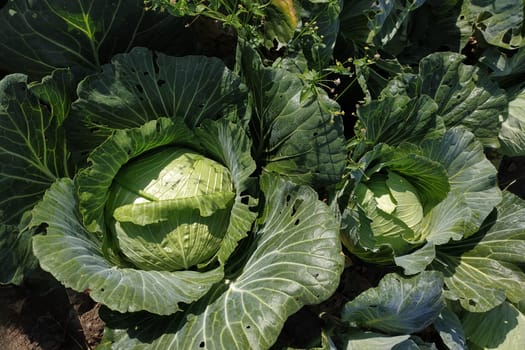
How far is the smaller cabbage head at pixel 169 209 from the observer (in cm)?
224

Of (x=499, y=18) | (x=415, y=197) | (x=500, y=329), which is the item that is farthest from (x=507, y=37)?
(x=500, y=329)

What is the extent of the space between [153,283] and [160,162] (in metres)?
0.58

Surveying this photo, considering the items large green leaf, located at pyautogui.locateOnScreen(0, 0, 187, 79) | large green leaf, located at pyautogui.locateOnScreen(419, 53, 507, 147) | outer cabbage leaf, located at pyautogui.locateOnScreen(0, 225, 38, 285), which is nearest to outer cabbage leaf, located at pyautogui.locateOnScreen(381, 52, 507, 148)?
large green leaf, located at pyautogui.locateOnScreen(419, 53, 507, 147)

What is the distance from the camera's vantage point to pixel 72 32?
254 cm

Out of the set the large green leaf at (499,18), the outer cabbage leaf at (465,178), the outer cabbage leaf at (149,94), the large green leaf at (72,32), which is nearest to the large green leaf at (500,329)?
the outer cabbage leaf at (465,178)

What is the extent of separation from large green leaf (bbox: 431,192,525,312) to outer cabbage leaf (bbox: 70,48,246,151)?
60.0 inches

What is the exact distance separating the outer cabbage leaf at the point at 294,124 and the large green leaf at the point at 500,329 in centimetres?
142

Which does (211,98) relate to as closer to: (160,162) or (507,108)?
(160,162)

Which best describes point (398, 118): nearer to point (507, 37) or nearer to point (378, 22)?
point (378, 22)

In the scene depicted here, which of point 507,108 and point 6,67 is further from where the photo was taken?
point 507,108

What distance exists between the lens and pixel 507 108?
3184 millimetres

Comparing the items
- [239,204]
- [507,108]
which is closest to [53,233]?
[239,204]

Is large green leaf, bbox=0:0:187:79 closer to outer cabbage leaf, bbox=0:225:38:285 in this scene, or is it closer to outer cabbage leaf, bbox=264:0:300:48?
A: outer cabbage leaf, bbox=264:0:300:48

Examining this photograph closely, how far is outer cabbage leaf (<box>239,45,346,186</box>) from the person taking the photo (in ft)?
8.05
